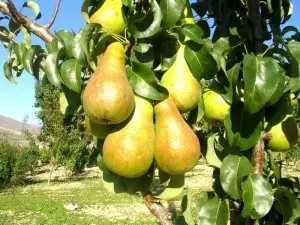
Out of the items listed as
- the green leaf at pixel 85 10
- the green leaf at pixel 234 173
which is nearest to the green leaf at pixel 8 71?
the green leaf at pixel 85 10

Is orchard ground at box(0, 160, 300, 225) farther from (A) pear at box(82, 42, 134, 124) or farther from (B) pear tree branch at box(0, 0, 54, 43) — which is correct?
(A) pear at box(82, 42, 134, 124)

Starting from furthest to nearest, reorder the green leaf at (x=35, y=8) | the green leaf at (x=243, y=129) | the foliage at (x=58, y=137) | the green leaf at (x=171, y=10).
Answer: the foliage at (x=58, y=137), the green leaf at (x=35, y=8), the green leaf at (x=243, y=129), the green leaf at (x=171, y=10)

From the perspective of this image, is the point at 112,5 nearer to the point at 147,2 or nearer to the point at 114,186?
the point at 147,2

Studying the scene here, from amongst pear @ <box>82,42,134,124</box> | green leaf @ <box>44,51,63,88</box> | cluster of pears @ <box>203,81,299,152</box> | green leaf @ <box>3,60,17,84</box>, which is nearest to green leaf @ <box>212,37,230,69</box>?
cluster of pears @ <box>203,81,299,152</box>

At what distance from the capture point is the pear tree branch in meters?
1.29

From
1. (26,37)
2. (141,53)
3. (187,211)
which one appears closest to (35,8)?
(26,37)

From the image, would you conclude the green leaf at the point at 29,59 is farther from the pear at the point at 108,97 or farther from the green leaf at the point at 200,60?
the green leaf at the point at 200,60

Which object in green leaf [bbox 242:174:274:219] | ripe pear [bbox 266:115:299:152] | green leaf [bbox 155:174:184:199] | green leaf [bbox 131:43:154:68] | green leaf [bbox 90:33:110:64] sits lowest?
green leaf [bbox 242:174:274:219]

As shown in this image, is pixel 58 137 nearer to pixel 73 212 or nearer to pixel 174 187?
pixel 73 212

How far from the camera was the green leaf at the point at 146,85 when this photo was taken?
104cm

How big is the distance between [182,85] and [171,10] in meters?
0.19

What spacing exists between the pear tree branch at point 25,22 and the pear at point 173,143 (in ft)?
1.53

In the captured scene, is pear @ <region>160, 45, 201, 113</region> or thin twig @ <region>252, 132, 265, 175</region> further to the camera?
thin twig @ <region>252, 132, 265, 175</region>

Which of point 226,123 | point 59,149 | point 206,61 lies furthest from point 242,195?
point 59,149
